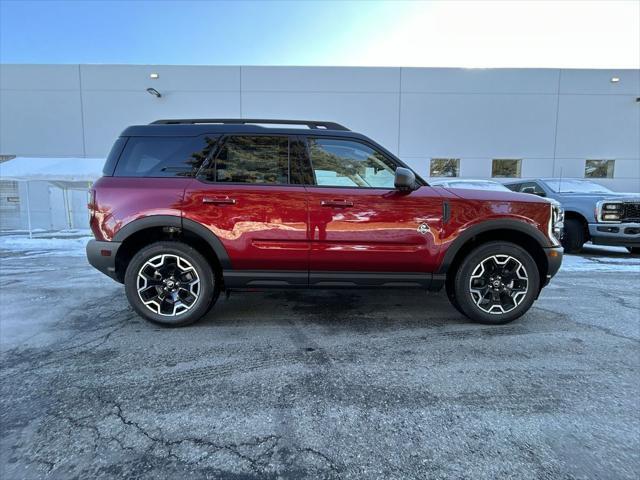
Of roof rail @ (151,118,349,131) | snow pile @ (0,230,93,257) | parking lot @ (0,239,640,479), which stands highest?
roof rail @ (151,118,349,131)

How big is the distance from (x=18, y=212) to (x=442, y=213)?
17171 millimetres

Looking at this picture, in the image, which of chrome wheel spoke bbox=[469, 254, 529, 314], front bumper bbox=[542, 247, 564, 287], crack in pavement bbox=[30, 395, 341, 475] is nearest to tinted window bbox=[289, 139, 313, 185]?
chrome wheel spoke bbox=[469, 254, 529, 314]

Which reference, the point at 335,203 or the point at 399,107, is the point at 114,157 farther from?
the point at 399,107

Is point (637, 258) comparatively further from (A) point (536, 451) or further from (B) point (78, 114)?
(B) point (78, 114)

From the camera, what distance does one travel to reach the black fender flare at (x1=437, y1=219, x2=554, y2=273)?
3.33 meters

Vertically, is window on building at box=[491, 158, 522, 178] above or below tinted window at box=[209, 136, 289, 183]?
above

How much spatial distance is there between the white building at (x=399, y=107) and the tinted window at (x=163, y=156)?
1063 cm

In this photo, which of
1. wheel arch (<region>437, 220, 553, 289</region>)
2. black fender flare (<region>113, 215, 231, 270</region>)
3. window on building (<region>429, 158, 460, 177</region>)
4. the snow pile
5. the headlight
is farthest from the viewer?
window on building (<region>429, 158, 460, 177</region>)

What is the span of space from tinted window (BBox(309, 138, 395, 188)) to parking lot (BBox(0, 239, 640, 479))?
148 cm

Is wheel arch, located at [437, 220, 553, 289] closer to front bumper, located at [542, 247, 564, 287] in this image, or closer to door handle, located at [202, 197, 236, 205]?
front bumper, located at [542, 247, 564, 287]

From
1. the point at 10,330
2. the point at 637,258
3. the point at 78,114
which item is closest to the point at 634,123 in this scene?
the point at 637,258

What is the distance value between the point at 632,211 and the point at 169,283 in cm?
907

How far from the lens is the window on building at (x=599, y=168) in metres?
13.3

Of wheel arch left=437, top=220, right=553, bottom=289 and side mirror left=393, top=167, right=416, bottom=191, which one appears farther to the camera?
wheel arch left=437, top=220, right=553, bottom=289
